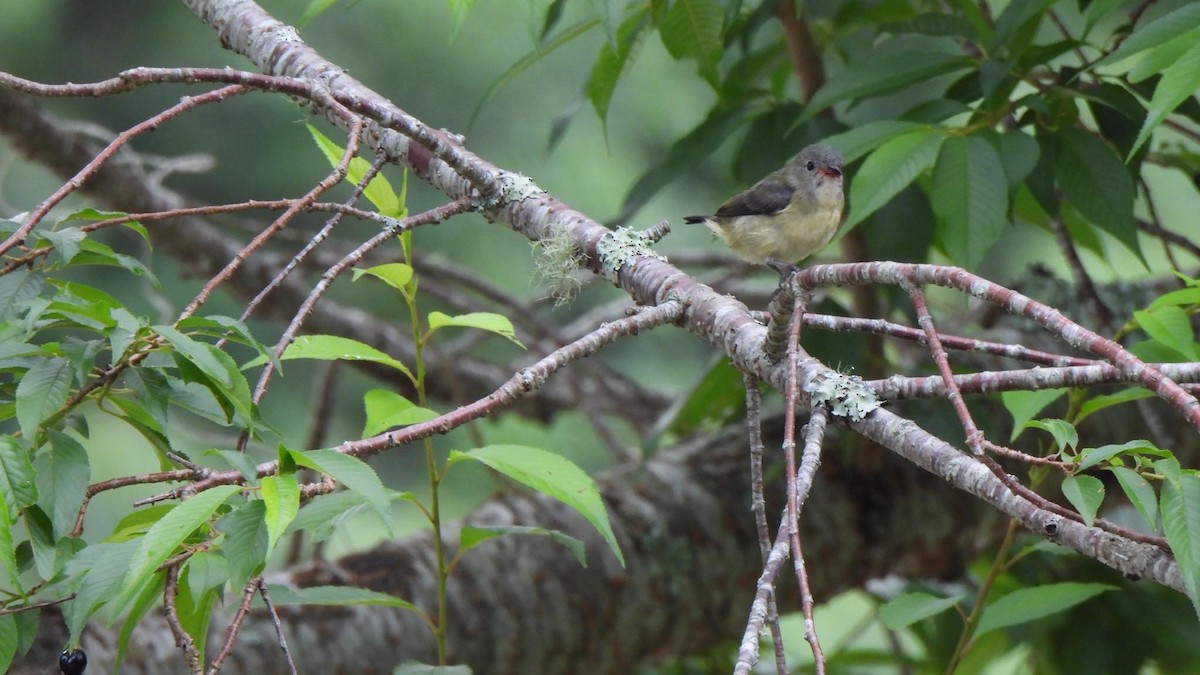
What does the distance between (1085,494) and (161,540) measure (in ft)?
2.62

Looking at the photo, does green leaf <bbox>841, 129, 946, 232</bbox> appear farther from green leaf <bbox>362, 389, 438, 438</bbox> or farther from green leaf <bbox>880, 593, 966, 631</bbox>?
green leaf <bbox>362, 389, 438, 438</bbox>

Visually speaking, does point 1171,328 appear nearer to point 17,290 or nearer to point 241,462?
point 241,462

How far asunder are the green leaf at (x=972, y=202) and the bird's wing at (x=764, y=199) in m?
0.91

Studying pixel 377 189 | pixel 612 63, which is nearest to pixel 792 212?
pixel 612 63

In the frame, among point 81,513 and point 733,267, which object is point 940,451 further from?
point 733,267

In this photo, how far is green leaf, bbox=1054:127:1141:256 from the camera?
1900 millimetres

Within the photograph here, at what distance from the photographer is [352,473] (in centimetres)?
97

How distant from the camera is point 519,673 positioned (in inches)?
102

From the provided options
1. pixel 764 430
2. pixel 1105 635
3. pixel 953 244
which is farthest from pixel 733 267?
pixel 953 244

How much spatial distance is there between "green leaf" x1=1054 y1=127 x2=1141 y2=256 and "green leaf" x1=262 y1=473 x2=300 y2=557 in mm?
1479

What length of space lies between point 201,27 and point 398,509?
8.19ft

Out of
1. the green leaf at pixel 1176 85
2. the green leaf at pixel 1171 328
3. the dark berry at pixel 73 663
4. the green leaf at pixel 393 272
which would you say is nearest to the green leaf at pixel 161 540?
the dark berry at pixel 73 663

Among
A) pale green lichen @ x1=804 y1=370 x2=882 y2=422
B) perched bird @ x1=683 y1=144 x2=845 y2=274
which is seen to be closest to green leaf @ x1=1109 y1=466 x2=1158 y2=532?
pale green lichen @ x1=804 y1=370 x2=882 y2=422

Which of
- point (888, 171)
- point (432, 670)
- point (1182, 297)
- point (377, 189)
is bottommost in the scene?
point (432, 670)
